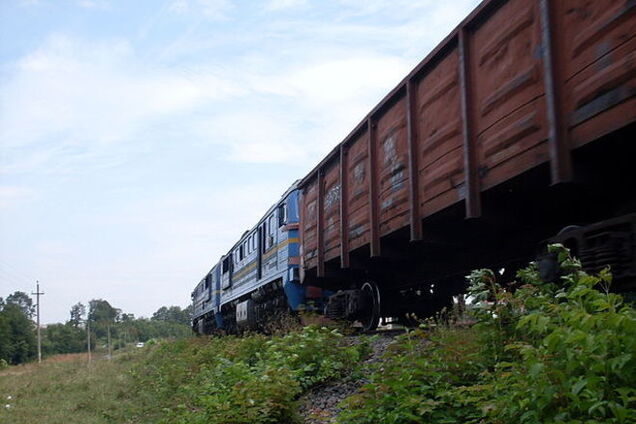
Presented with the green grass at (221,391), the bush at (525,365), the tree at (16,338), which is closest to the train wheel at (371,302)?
the green grass at (221,391)

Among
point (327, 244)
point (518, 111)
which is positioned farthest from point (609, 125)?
point (327, 244)

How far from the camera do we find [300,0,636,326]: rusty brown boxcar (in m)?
4.28

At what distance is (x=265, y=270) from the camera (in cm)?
1548

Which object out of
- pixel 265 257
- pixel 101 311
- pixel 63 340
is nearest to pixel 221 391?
pixel 265 257

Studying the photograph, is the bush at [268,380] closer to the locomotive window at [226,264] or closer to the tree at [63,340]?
the locomotive window at [226,264]

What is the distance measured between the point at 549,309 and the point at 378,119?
4697 millimetres

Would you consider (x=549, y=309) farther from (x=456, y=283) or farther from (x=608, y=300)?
(x=456, y=283)

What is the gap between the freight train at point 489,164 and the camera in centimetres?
430

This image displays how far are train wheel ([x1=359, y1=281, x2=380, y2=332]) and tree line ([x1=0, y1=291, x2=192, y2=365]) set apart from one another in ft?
94.7

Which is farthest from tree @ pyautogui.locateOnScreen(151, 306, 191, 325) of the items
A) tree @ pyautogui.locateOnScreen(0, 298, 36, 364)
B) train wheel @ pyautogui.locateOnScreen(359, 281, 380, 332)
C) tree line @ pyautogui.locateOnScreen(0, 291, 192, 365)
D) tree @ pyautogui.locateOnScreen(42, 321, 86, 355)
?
train wheel @ pyautogui.locateOnScreen(359, 281, 380, 332)

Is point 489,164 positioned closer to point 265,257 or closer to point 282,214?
point 282,214

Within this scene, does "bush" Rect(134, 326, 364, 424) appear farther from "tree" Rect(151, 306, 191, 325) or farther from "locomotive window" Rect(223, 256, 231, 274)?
"tree" Rect(151, 306, 191, 325)

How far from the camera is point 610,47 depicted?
411 centimetres

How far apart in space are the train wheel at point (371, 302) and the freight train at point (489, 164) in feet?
0.07
